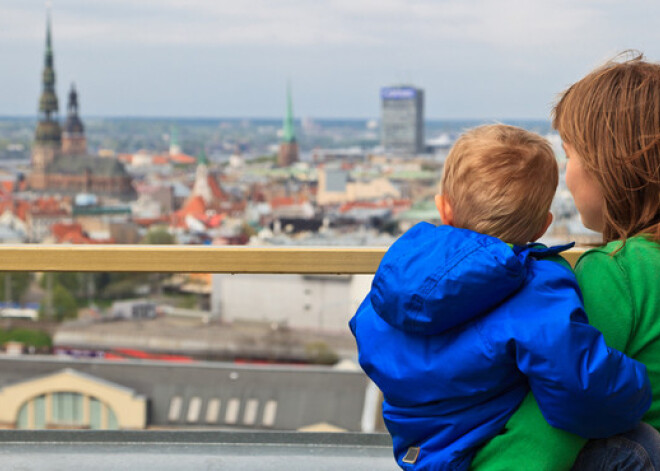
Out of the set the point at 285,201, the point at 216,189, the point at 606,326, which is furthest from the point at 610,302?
the point at 216,189

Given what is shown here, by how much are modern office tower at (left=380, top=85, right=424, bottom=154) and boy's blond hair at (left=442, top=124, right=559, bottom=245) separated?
61.3 meters

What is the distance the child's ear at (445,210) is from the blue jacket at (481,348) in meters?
0.06

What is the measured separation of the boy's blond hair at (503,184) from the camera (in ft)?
3.46

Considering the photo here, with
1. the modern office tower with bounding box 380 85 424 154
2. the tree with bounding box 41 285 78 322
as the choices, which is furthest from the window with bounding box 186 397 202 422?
the modern office tower with bounding box 380 85 424 154

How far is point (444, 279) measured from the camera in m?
0.97

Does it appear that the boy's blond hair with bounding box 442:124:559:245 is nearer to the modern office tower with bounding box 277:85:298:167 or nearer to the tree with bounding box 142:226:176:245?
the tree with bounding box 142:226:176:245

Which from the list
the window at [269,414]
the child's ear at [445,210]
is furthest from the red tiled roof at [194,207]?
the child's ear at [445,210]

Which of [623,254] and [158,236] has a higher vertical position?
[623,254]

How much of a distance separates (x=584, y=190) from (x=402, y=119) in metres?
63.0

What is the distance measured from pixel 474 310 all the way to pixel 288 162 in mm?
60234

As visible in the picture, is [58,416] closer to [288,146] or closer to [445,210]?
[445,210]

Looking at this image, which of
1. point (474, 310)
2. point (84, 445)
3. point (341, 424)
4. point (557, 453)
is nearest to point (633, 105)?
point (474, 310)

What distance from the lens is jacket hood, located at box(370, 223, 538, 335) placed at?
0.96 meters

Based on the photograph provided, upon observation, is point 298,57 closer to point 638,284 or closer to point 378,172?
point 378,172
